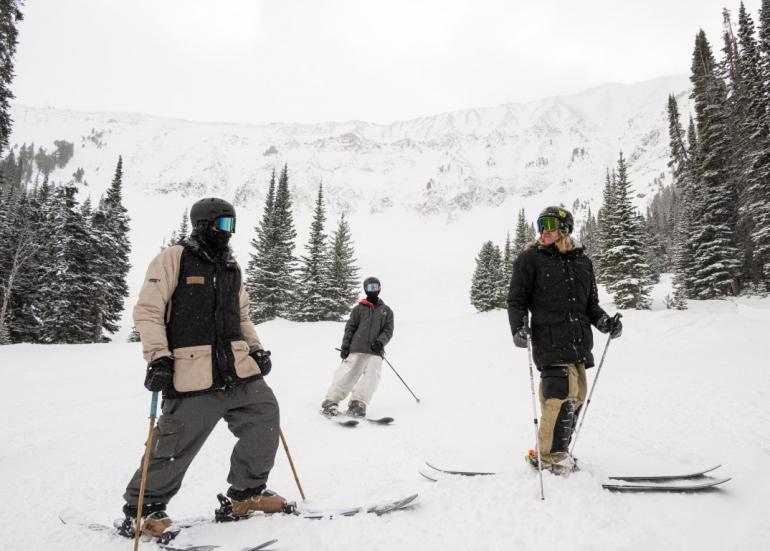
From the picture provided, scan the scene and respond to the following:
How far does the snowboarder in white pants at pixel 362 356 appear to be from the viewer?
7031mm

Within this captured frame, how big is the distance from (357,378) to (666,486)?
4885 mm

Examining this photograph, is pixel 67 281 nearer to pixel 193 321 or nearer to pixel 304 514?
pixel 193 321

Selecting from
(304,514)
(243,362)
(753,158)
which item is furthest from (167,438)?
(753,158)

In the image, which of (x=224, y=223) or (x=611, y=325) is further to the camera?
(x=611, y=325)

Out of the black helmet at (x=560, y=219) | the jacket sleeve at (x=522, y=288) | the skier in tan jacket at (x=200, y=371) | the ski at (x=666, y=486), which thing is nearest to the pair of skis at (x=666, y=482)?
the ski at (x=666, y=486)

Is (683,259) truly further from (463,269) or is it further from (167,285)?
(463,269)

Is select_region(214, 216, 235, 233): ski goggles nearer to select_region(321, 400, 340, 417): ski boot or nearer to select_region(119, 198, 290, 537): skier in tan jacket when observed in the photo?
select_region(119, 198, 290, 537): skier in tan jacket

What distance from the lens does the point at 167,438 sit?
2980 mm

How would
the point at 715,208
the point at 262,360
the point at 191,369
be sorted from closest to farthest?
1. the point at 191,369
2. the point at 262,360
3. the point at 715,208

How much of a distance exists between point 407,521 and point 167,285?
255cm

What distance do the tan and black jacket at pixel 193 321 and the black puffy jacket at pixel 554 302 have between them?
2503 millimetres

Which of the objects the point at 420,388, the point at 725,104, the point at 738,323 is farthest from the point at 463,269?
the point at 420,388

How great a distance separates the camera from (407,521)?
305cm

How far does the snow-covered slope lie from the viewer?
2.89 metres
